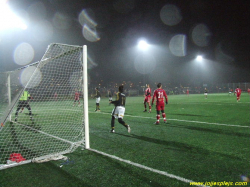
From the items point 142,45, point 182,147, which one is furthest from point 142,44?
point 182,147

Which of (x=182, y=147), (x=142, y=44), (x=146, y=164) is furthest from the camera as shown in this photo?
(x=142, y=44)

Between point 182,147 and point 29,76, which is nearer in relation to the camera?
point 29,76

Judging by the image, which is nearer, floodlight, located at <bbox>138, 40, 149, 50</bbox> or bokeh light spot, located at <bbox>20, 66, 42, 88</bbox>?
bokeh light spot, located at <bbox>20, 66, 42, 88</bbox>

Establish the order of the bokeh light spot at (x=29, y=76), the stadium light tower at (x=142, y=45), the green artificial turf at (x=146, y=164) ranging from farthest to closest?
the stadium light tower at (x=142, y=45), the bokeh light spot at (x=29, y=76), the green artificial turf at (x=146, y=164)

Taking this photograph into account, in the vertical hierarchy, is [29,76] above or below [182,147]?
above

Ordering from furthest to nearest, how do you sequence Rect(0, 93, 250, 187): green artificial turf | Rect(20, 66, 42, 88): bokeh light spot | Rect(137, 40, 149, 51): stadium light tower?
Rect(137, 40, 149, 51): stadium light tower, Rect(20, 66, 42, 88): bokeh light spot, Rect(0, 93, 250, 187): green artificial turf

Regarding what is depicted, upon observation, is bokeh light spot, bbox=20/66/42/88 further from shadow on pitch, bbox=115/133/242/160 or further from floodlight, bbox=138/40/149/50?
floodlight, bbox=138/40/149/50

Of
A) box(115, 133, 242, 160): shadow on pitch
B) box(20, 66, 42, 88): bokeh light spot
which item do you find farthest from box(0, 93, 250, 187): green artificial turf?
box(20, 66, 42, 88): bokeh light spot

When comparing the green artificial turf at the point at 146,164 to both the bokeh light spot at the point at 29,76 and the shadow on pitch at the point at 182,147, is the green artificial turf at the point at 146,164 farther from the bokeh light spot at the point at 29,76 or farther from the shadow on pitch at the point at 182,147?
the bokeh light spot at the point at 29,76

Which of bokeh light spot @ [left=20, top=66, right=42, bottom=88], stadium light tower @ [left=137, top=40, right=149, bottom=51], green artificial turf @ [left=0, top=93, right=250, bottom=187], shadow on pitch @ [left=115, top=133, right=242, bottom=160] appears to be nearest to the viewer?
green artificial turf @ [left=0, top=93, right=250, bottom=187]

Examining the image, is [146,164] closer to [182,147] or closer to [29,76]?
[182,147]

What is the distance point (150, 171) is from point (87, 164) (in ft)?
4.74

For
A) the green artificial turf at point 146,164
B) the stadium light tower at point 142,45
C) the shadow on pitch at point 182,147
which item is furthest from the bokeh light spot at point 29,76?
the stadium light tower at point 142,45

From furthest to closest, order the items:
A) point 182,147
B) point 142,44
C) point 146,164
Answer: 1. point 142,44
2. point 182,147
3. point 146,164
